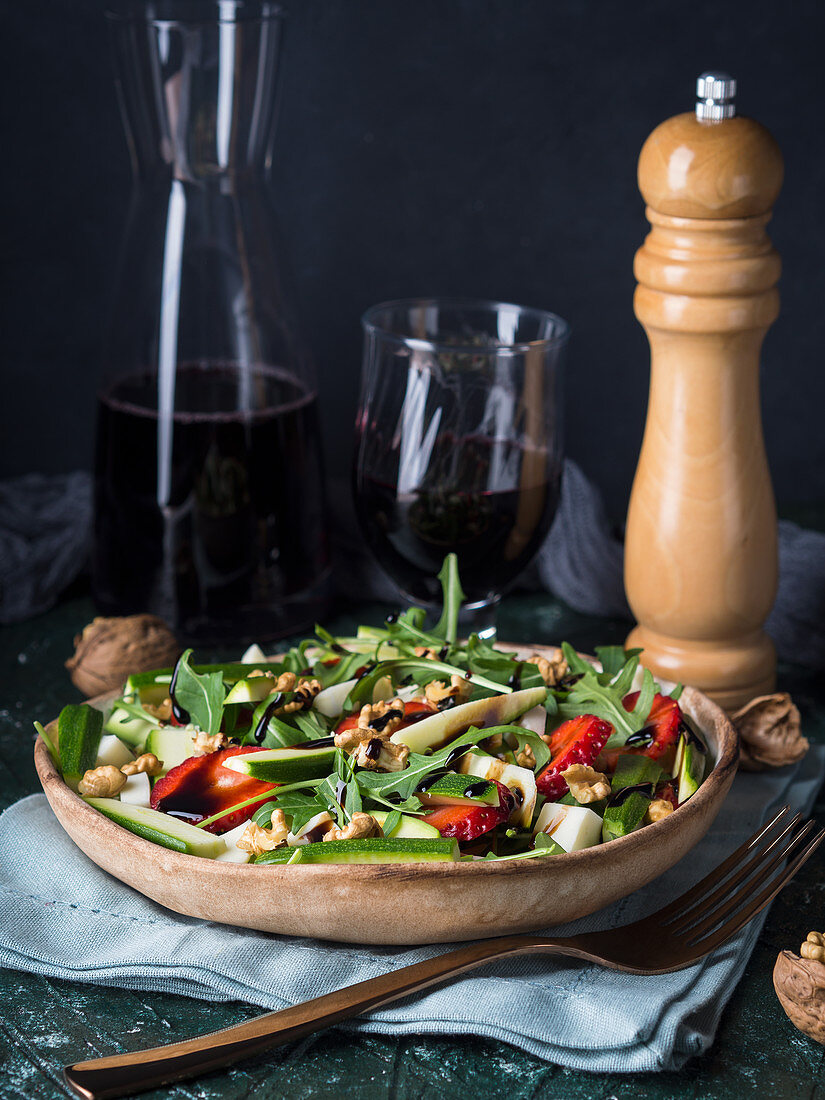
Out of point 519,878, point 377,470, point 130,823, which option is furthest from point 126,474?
point 519,878

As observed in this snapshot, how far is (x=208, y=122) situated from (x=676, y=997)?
706 mm

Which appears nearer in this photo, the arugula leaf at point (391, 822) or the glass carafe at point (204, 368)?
the arugula leaf at point (391, 822)

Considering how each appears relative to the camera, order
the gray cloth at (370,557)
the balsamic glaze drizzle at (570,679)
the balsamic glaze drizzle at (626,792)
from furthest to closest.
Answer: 1. the gray cloth at (370,557)
2. the balsamic glaze drizzle at (570,679)
3. the balsamic glaze drizzle at (626,792)

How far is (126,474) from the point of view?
3.10ft

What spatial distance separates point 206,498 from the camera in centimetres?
93

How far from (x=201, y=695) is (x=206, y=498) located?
29cm

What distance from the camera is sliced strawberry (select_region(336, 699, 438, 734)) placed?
0.66m

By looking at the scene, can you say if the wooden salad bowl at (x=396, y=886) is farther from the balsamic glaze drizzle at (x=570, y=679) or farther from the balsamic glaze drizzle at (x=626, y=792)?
the balsamic glaze drizzle at (x=570, y=679)

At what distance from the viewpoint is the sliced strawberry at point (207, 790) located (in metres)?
0.60

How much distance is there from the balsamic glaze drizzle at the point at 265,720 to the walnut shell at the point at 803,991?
0.28 meters

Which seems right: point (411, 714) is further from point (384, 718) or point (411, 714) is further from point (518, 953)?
point (518, 953)

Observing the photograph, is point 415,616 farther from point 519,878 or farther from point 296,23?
point 296,23

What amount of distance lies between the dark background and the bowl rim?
0.78 m

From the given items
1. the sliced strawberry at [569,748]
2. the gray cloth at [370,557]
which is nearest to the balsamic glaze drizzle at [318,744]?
the sliced strawberry at [569,748]
